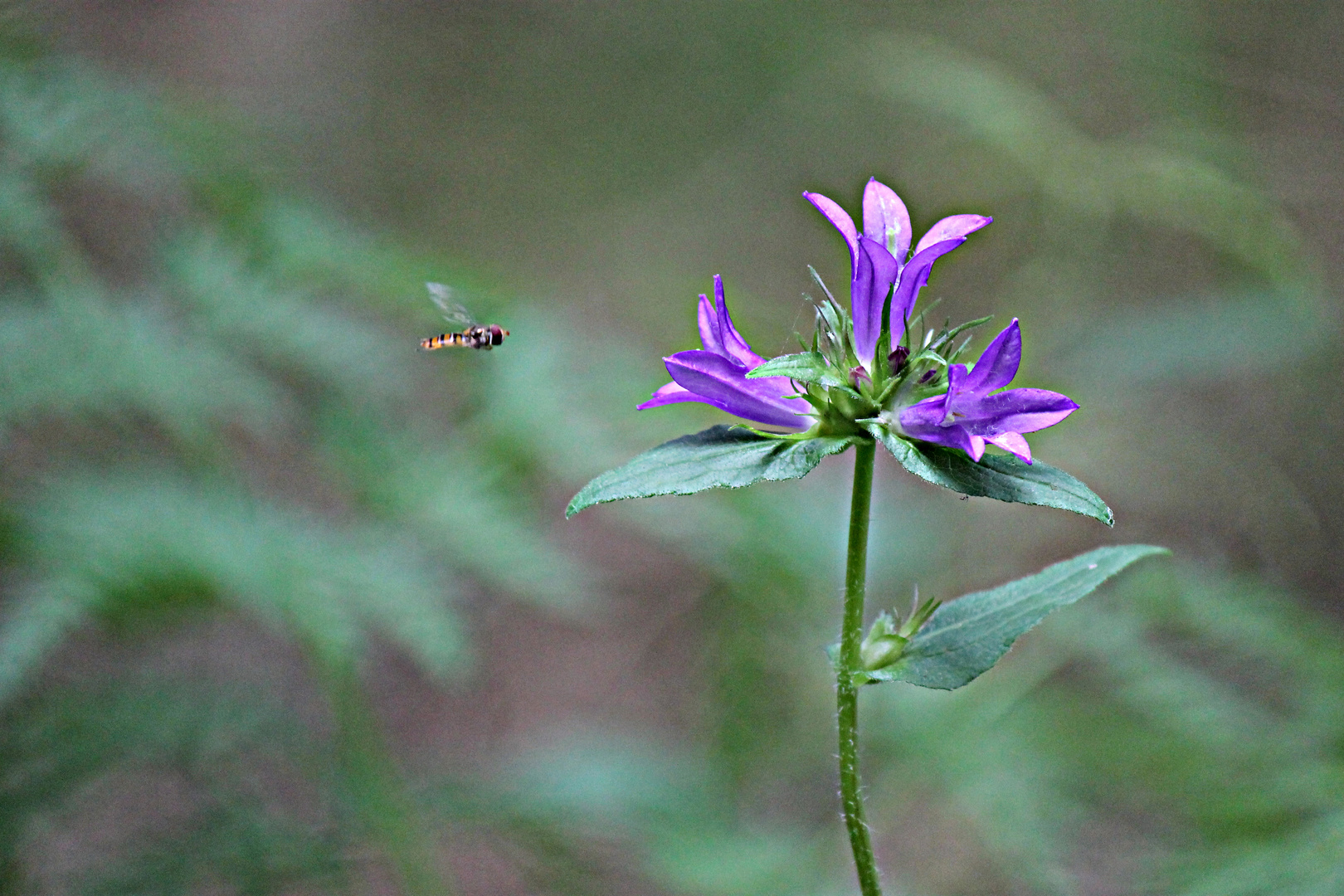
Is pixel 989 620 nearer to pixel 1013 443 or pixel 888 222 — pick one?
pixel 1013 443

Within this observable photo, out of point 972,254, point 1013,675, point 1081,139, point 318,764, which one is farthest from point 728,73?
point 318,764

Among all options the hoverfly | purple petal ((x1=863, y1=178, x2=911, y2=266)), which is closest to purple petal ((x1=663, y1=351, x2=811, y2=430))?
purple petal ((x1=863, y1=178, x2=911, y2=266))

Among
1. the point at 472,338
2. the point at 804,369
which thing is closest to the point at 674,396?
the point at 804,369

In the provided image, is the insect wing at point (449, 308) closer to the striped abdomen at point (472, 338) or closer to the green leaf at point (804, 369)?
the striped abdomen at point (472, 338)

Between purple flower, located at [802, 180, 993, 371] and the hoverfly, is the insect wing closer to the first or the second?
the hoverfly

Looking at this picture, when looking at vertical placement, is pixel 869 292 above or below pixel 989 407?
above

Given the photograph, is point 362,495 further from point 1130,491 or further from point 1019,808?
point 1130,491
